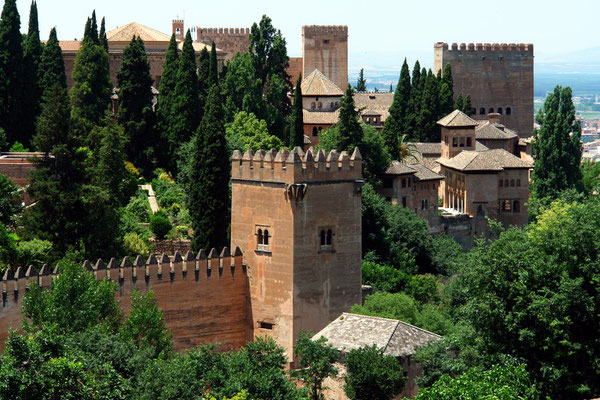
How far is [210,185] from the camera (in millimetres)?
49938

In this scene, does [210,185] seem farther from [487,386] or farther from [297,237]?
[487,386]

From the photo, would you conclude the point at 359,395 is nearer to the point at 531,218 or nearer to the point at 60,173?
the point at 60,173

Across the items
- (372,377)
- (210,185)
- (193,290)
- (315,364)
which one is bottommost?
(372,377)

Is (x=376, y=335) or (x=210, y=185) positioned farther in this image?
(x=210, y=185)

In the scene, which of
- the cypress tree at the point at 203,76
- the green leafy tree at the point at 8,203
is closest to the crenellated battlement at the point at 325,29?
the cypress tree at the point at 203,76

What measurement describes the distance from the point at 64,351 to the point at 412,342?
10271 millimetres

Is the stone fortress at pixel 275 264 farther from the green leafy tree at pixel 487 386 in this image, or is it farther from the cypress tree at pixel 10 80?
the cypress tree at pixel 10 80

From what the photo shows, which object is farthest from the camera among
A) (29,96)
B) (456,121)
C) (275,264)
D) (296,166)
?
(456,121)

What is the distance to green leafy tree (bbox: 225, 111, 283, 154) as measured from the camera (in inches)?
2415

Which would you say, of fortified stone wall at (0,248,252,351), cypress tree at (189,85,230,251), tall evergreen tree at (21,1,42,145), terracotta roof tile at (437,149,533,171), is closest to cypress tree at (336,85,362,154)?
terracotta roof tile at (437,149,533,171)

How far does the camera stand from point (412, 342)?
37250 millimetres

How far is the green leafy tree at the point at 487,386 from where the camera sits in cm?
2925

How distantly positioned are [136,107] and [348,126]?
9557 mm

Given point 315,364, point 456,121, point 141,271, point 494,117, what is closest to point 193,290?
point 141,271
